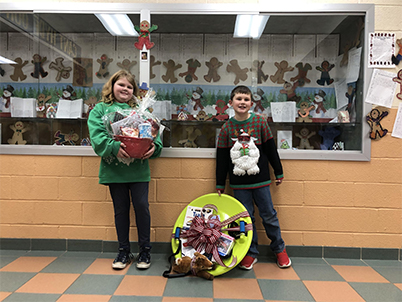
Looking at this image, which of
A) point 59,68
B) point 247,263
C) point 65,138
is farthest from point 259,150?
point 59,68

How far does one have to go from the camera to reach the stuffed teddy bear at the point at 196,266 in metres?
2.06

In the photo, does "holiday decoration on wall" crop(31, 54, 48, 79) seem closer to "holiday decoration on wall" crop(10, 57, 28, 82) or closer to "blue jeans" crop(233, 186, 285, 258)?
"holiday decoration on wall" crop(10, 57, 28, 82)

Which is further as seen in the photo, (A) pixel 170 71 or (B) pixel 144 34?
(A) pixel 170 71

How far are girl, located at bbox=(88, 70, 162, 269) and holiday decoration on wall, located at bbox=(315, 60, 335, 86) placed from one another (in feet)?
5.60

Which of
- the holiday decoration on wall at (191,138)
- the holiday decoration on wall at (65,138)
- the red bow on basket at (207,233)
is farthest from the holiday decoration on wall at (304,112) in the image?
the holiday decoration on wall at (65,138)

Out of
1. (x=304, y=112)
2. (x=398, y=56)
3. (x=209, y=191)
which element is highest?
(x=398, y=56)

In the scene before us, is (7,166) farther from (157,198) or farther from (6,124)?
(157,198)

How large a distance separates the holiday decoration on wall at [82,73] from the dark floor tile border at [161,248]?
57.9 inches

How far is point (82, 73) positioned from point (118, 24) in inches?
22.7

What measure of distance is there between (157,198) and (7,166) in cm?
142

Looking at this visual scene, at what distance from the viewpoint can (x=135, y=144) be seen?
2.02 meters

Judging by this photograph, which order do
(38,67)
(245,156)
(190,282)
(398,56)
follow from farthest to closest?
(38,67) < (398,56) < (245,156) < (190,282)

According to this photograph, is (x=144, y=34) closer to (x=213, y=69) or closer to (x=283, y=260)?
(x=213, y=69)

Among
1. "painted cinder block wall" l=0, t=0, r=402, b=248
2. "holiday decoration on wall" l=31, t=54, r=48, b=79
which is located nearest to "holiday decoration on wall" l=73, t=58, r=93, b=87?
"holiday decoration on wall" l=31, t=54, r=48, b=79
